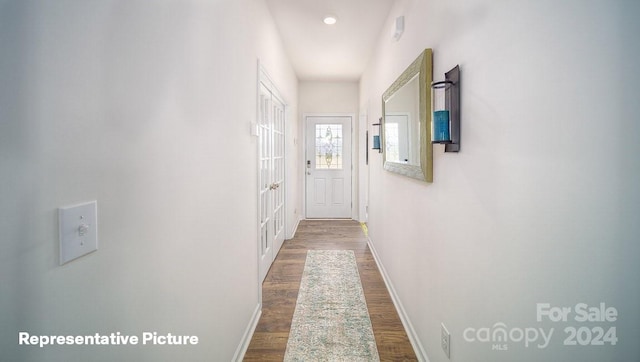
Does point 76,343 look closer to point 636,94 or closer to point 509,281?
point 509,281

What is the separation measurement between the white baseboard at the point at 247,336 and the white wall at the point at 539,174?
44.4 inches

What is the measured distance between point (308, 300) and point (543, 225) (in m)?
2.11

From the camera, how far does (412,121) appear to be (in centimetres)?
199

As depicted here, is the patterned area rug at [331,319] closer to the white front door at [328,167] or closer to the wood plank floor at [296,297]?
the wood plank floor at [296,297]

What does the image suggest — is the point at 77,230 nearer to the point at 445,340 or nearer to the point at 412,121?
the point at 445,340

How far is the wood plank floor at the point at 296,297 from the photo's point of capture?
77.6 inches

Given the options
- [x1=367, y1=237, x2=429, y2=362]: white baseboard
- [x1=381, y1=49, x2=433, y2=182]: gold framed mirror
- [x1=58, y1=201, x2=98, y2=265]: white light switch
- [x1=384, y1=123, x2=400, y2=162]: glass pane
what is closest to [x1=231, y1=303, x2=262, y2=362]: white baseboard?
[x1=367, y1=237, x2=429, y2=362]: white baseboard

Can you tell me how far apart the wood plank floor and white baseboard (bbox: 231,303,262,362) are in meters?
0.03

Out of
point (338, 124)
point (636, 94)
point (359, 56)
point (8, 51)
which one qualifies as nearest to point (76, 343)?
point (8, 51)

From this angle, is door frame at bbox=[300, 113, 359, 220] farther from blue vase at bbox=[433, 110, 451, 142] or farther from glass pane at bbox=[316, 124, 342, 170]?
blue vase at bbox=[433, 110, 451, 142]

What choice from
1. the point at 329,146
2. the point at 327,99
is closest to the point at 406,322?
the point at 329,146

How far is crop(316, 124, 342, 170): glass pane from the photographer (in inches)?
227

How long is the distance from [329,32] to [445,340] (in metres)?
3.19

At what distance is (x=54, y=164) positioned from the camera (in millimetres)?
620
